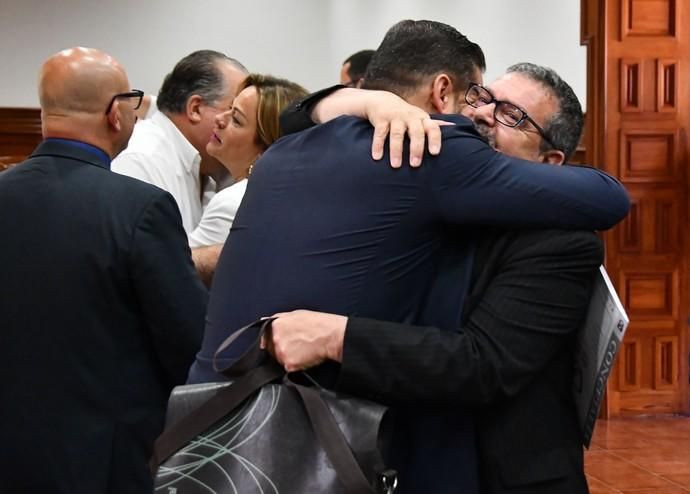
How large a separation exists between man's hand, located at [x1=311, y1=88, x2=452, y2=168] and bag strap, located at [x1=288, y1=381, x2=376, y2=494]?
0.36 m

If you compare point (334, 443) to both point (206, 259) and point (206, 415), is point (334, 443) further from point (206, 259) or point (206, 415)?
point (206, 259)

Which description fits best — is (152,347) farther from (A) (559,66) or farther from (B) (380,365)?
(A) (559,66)

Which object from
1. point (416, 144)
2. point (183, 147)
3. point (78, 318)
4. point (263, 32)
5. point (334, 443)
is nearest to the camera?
point (334, 443)

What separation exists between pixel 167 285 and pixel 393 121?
85cm

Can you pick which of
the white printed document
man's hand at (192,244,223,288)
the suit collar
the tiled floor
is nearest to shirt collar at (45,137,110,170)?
the suit collar

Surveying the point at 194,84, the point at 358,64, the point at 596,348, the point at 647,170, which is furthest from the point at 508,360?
the point at 647,170

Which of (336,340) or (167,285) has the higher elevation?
(336,340)

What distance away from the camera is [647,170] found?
19.4 feet

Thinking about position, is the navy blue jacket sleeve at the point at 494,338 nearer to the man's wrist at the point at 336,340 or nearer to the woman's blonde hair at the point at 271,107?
the man's wrist at the point at 336,340

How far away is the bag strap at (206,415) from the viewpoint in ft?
4.60

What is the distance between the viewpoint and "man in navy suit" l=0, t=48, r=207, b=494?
2.15 meters

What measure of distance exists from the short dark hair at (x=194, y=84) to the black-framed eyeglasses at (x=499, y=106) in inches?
73.3

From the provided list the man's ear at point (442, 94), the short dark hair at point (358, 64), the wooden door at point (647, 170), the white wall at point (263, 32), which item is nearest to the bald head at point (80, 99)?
the man's ear at point (442, 94)

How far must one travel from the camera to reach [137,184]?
2221mm
